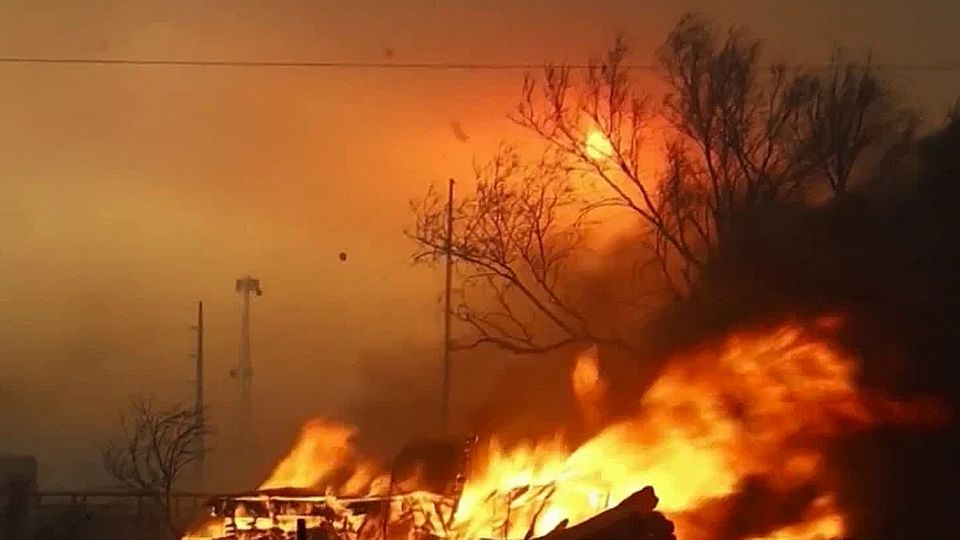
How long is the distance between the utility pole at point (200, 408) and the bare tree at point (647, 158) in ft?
2.62

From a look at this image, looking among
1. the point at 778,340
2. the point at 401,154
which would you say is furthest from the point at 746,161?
the point at 401,154

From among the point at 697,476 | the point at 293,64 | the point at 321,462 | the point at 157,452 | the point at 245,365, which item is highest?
the point at 293,64

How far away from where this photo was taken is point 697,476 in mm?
4250

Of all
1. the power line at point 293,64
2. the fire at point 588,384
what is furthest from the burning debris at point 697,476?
the power line at point 293,64

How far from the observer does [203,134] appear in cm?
477

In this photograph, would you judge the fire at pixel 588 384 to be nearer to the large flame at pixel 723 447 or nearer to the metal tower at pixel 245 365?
the large flame at pixel 723 447

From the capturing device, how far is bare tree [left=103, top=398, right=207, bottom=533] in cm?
466

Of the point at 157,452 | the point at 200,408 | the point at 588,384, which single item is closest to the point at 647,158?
the point at 588,384

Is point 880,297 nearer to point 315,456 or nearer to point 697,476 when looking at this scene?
point 697,476

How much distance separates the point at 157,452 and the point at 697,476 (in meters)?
1.80

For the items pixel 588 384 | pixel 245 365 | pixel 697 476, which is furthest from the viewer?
pixel 245 365

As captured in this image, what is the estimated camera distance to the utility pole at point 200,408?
4668mm

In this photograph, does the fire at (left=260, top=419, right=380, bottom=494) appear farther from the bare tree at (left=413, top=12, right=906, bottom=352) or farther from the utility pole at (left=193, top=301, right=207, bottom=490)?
the bare tree at (left=413, top=12, right=906, bottom=352)

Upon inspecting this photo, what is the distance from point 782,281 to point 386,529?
4.78ft
